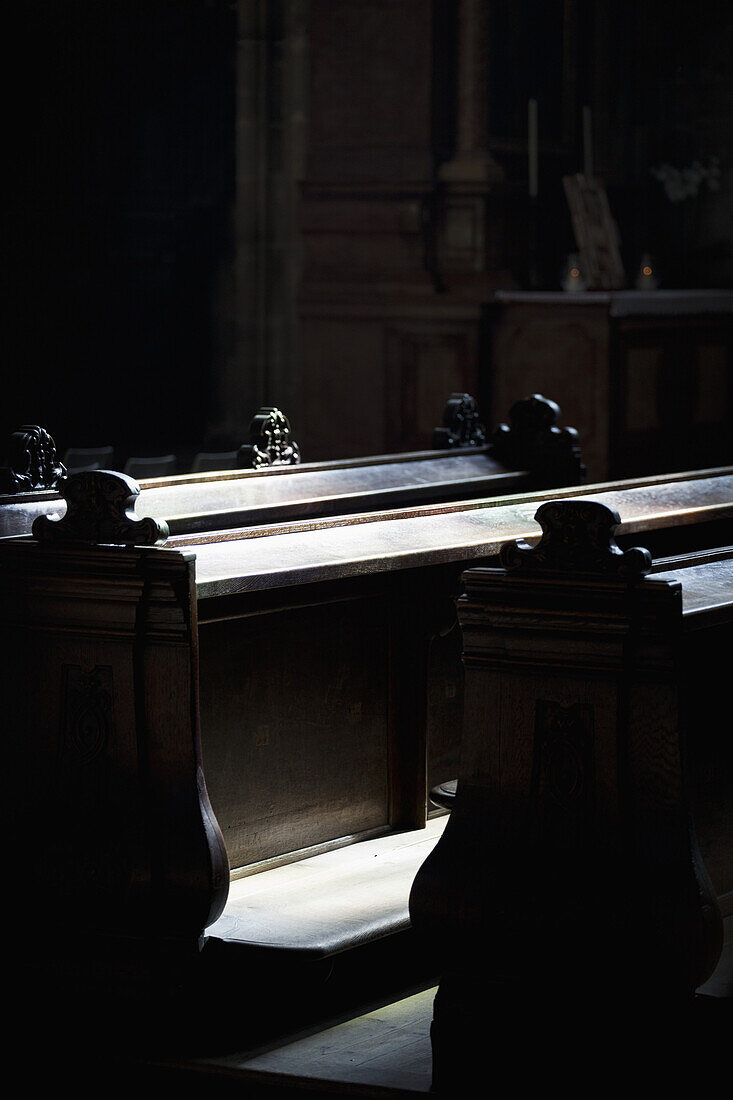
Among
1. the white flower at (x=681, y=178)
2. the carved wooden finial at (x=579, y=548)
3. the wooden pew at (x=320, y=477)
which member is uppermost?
the white flower at (x=681, y=178)

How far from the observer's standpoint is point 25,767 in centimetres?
254

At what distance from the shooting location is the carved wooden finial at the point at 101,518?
2.47 meters

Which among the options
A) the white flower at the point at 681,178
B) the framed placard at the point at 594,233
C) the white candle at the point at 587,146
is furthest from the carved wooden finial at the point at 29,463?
the white flower at the point at 681,178

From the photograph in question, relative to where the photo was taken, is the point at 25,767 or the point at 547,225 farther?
the point at 547,225

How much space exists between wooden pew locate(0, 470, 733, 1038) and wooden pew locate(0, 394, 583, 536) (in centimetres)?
59

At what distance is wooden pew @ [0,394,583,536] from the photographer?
141 inches

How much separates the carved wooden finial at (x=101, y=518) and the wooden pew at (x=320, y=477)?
25.2 inches

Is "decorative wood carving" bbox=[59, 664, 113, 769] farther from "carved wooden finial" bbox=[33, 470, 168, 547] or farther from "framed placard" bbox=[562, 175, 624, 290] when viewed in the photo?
"framed placard" bbox=[562, 175, 624, 290]

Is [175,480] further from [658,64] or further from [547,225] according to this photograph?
[658,64]

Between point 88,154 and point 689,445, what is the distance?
12.4ft

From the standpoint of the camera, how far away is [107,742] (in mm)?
2473

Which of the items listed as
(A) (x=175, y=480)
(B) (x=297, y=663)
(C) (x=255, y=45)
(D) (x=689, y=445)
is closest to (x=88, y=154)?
(C) (x=255, y=45)

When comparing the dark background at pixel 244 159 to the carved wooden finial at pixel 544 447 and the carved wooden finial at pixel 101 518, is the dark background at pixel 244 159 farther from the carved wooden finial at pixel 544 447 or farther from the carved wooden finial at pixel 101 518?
the carved wooden finial at pixel 101 518

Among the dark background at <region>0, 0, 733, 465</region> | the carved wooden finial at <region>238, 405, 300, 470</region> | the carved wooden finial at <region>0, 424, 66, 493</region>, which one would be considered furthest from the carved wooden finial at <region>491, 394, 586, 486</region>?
the dark background at <region>0, 0, 733, 465</region>
